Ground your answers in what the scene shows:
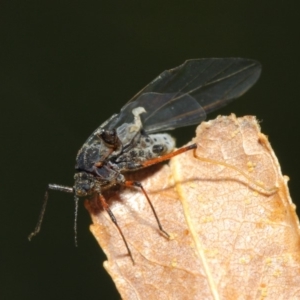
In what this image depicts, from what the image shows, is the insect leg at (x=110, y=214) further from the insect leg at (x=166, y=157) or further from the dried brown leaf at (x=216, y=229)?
the insect leg at (x=166, y=157)

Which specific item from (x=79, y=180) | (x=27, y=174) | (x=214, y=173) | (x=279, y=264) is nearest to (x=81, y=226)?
(x=27, y=174)

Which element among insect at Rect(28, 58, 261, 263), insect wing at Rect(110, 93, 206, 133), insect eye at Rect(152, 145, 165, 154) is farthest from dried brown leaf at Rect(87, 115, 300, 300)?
insect wing at Rect(110, 93, 206, 133)

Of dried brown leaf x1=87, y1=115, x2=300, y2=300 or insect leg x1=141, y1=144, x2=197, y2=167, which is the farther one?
insect leg x1=141, y1=144, x2=197, y2=167

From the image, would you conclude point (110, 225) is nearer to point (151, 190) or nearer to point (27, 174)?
point (151, 190)

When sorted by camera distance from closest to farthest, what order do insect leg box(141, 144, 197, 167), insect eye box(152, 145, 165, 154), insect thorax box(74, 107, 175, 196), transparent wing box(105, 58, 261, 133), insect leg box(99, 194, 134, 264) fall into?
insect leg box(99, 194, 134, 264) < insect leg box(141, 144, 197, 167) < insect thorax box(74, 107, 175, 196) < insect eye box(152, 145, 165, 154) < transparent wing box(105, 58, 261, 133)

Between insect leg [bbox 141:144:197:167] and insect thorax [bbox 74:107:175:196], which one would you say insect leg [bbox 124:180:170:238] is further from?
insect leg [bbox 141:144:197:167]

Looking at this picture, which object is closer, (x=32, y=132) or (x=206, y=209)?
(x=206, y=209)

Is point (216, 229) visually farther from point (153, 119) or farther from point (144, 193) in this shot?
point (153, 119)

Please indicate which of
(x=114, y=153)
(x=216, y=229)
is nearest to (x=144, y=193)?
(x=216, y=229)
